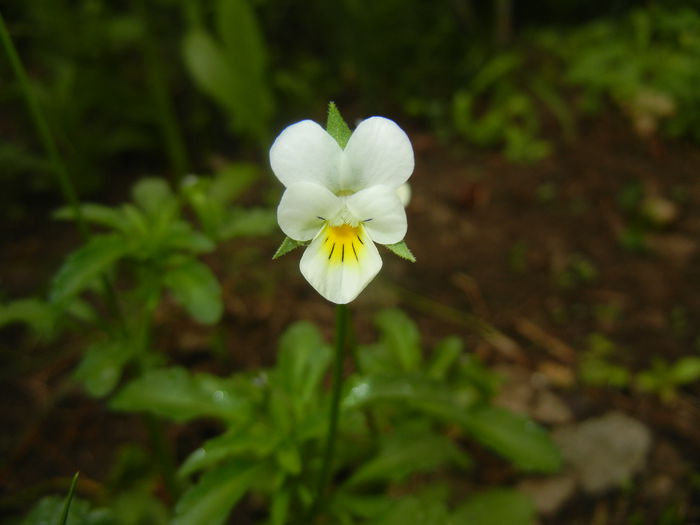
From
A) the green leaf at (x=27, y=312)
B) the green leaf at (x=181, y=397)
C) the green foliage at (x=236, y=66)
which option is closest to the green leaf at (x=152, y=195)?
the green leaf at (x=27, y=312)

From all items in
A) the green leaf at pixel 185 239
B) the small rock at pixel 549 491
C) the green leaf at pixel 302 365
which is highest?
the green leaf at pixel 185 239

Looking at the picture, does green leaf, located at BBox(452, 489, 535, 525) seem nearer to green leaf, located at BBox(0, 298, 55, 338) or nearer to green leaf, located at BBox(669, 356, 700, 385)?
green leaf, located at BBox(669, 356, 700, 385)

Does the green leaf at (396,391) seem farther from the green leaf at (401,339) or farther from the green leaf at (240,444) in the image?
the green leaf at (401,339)

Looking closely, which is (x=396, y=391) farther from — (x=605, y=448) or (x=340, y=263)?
(x=605, y=448)

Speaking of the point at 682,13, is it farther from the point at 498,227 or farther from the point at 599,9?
the point at 498,227

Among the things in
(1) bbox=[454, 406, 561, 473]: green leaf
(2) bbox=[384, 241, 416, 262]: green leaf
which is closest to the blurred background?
(1) bbox=[454, 406, 561, 473]: green leaf

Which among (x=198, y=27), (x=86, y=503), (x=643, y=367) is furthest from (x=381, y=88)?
(x=86, y=503)
